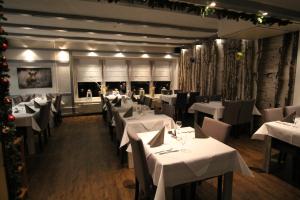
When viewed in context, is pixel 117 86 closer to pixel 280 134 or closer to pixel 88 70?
pixel 88 70

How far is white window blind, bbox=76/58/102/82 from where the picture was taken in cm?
754

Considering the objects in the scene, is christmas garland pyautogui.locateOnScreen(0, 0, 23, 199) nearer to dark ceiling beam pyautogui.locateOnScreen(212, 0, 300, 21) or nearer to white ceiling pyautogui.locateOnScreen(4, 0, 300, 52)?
white ceiling pyautogui.locateOnScreen(4, 0, 300, 52)

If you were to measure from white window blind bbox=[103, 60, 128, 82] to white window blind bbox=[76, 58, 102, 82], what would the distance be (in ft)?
0.96

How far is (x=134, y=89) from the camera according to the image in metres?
8.42

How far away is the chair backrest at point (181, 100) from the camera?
19.3ft

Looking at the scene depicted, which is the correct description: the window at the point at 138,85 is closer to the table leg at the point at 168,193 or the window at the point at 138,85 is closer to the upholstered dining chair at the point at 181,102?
the upholstered dining chair at the point at 181,102

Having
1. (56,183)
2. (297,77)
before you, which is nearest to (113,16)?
(56,183)

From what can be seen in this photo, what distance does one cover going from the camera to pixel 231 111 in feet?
13.5

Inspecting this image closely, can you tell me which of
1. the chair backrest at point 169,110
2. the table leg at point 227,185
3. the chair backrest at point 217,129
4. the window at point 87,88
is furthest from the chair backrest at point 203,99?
the window at point 87,88

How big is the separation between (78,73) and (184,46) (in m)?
4.61

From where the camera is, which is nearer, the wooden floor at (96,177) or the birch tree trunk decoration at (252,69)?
the wooden floor at (96,177)

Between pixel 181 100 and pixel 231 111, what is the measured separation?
1994 mm

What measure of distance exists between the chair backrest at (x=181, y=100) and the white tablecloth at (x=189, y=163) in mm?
3934

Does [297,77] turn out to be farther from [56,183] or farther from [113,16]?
[56,183]
